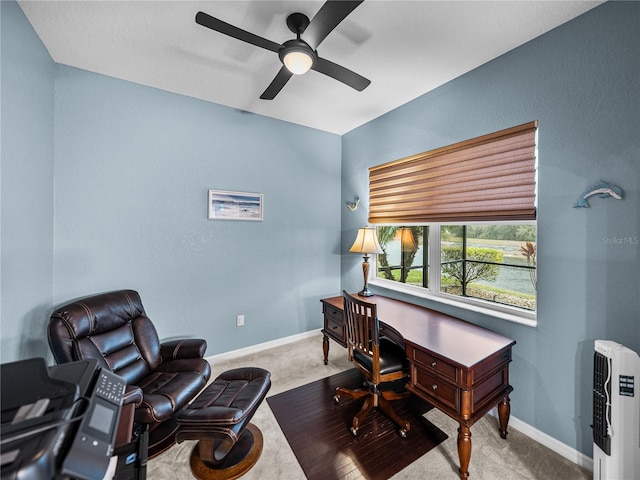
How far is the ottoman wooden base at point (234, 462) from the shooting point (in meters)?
1.62

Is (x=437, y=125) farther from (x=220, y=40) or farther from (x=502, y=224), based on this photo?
(x=220, y=40)

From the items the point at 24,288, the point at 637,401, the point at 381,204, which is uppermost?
the point at 381,204

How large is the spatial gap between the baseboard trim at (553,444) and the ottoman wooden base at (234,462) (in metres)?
1.82

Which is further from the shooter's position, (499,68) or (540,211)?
(499,68)

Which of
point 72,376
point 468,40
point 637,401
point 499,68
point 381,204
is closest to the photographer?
point 72,376

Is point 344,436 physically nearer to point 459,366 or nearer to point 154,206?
point 459,366

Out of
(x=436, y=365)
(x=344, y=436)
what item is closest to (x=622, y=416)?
(x=436, y=365)

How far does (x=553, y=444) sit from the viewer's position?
1.81 m

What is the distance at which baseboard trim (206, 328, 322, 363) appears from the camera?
9.79ft

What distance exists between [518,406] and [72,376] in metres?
2.64

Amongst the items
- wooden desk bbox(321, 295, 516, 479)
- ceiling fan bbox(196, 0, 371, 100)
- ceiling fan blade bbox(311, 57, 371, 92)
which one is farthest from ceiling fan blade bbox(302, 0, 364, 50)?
wooden desk bbox(321, 295, 516, 479)

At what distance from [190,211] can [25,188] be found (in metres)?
1.19

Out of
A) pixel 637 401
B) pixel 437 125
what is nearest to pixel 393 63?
pixel 437 125

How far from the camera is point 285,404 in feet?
7.53
